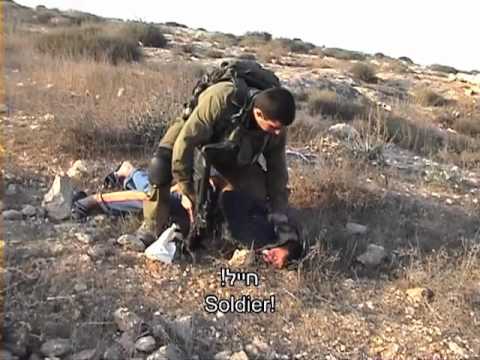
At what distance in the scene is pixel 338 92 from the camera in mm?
10320

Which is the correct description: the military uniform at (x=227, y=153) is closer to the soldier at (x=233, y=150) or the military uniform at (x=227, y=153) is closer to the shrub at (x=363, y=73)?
the soldier at (x=233, y=150)

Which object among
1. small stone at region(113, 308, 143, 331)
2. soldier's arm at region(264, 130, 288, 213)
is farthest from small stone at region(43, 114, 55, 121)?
small stone at region(113, 308, 143, 331)

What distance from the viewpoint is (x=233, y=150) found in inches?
139

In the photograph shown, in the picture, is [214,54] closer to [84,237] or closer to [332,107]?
[332,107]

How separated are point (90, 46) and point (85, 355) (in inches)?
338

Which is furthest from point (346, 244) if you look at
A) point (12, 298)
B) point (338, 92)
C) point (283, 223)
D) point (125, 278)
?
point (338, 92)

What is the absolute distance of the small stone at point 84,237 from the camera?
11.8 feet

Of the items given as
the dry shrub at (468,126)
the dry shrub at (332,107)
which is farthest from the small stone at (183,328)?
the dry shrub at (468,126)

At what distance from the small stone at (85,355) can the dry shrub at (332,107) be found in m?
5.92

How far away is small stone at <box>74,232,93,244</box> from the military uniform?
0.34m

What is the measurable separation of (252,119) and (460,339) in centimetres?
152

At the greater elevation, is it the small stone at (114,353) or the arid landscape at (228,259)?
the arid landscape at (228,259)

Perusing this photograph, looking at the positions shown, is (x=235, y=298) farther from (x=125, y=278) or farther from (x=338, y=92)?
(x=338, y=92)

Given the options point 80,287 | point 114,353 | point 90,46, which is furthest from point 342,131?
point 90,46
